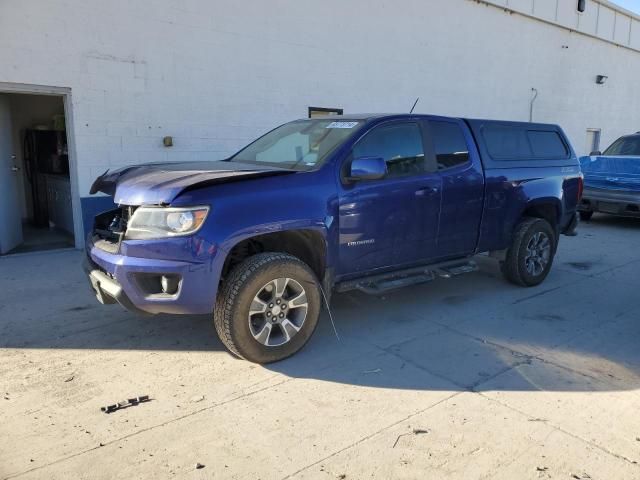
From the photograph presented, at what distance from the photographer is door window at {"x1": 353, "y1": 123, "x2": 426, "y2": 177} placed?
4461 mm

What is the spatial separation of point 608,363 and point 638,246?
223 inches

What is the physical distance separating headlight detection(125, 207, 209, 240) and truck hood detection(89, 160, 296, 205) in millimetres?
79

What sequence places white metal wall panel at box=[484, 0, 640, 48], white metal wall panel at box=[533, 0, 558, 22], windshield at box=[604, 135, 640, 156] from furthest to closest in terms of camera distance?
white metal wall panel at box=[533, 0, 558, 22]
white metal wall panel at box=[484, 0, 640, 48]
windshield at box=[604, 135, 640, 156]

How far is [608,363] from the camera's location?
4035 mm

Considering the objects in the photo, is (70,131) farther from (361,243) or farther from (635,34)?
(635,34)

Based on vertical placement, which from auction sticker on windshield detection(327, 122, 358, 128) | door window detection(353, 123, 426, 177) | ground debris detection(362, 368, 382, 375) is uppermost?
auction sticker on windshield detection(327, 122, 358, 128)

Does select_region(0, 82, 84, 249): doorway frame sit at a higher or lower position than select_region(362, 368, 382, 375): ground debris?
higher

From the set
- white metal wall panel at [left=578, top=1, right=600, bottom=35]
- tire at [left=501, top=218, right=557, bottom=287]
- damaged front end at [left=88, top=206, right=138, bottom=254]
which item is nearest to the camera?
damaged front end at [left=88, top=206, right=138, bottom=254]

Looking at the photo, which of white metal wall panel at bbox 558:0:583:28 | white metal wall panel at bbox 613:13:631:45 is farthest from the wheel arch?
white metal wall panel at bbox 613:13:631:45

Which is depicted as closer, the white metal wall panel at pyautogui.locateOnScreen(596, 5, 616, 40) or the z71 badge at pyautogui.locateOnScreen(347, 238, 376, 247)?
the z71 badge at pyautogui.locateOnScreen(347, 238, 376, 247)

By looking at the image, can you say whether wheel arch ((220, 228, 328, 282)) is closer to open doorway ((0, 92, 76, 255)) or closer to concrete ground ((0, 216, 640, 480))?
concrete ground ((0, 216, 640, 480))

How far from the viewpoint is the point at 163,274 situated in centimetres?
349

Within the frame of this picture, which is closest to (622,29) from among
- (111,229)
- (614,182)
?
(614,182)

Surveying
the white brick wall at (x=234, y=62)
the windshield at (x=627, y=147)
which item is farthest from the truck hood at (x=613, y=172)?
the white brick wall at (x=234, y=62)
